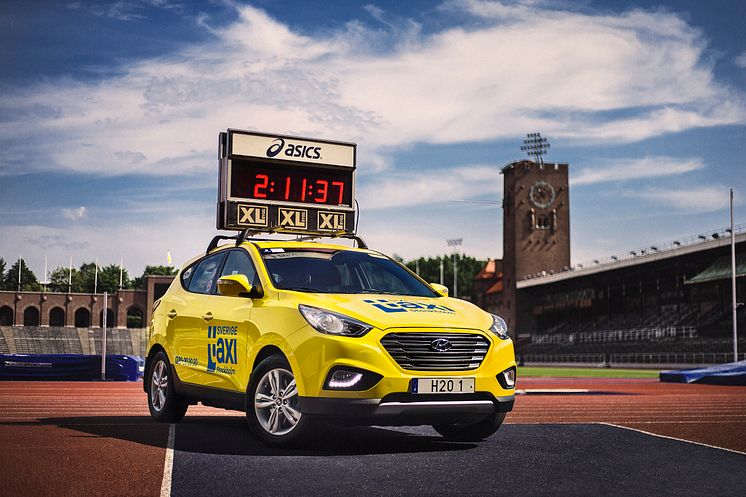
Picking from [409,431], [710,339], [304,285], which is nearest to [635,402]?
[409,431]

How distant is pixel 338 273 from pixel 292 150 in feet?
31.6

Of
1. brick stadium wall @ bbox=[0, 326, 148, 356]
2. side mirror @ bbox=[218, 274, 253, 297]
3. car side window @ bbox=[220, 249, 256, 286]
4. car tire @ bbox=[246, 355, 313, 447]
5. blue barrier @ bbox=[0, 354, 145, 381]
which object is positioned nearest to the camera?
car tire @ bbox=[246, 355, 313, 447]

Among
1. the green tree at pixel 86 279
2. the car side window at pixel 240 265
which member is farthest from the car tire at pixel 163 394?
the green tree at pixel 86 279

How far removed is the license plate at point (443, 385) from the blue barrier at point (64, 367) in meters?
21.3

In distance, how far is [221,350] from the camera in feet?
29.1

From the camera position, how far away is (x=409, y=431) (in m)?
9.62

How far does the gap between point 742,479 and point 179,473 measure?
4.21 metres

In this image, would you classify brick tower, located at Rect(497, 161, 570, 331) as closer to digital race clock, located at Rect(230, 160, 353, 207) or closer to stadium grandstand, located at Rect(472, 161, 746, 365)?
stadium grandstand, located at Rect(472, 161, 746, 365)

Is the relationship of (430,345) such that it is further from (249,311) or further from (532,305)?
(532,305)

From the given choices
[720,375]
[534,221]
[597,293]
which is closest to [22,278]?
[534,221]

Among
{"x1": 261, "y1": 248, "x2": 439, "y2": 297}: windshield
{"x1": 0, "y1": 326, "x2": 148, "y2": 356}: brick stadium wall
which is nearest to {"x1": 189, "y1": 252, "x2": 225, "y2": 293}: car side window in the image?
{"x1": 261, "y1": 248, "x2": 439, "y2": 297}: windshield

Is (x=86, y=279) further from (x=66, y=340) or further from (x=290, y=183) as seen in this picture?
(x=290, y=183)

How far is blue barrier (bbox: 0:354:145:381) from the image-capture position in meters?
25.8

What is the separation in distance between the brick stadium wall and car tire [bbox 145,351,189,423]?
A: 208 feet
